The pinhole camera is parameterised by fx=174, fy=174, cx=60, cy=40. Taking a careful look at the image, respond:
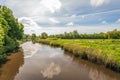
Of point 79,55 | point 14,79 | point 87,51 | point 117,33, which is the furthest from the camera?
point 117,33

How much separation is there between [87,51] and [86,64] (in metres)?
2.88

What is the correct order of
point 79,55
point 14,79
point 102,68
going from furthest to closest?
1. point 79,55
2. point 102,68
3. point 14,79

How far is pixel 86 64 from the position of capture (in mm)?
28656

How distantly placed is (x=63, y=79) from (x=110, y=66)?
7360 mm

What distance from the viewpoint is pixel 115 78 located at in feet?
66.5

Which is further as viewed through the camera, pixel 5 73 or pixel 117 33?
pixel 117 33

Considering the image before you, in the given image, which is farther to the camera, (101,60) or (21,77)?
(101,60)

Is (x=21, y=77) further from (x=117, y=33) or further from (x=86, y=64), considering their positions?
(x=117, y=33)

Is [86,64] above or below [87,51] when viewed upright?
below

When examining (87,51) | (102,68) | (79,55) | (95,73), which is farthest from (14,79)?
(79,55)

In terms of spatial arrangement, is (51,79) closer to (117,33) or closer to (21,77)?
(21,77)

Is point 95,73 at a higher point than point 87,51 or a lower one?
lower

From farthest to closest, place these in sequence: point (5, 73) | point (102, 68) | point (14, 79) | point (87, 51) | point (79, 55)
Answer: point (79, 55), point (87, 51), point (102, 68), point (5, 73), point (14, 79)

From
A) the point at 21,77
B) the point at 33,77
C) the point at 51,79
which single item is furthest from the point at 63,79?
the point at 21,77
